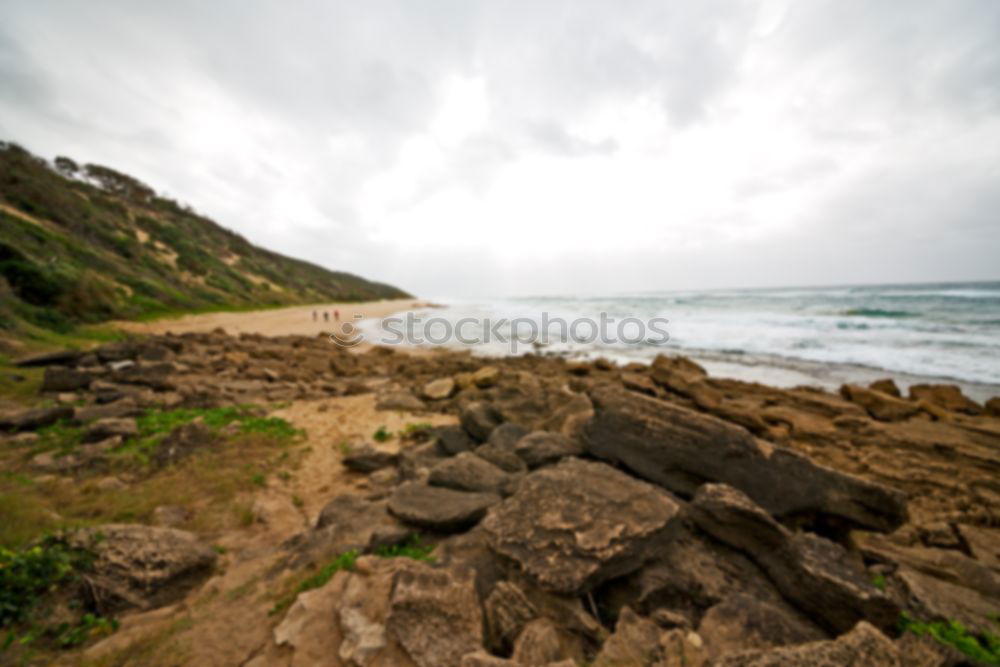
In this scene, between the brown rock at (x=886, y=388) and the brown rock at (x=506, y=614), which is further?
the brown rock at (x=886, y=388)

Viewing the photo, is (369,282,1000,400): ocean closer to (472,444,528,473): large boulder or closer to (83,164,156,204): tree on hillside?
(472,444,528,473): large boulder

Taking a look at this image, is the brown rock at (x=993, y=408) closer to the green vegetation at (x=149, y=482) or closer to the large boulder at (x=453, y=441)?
the large boulder at (x=453, y=441)

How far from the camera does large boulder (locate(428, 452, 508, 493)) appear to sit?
4406 millimetres

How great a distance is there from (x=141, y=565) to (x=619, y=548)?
395 centimetres

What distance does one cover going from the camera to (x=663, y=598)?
8.87ft

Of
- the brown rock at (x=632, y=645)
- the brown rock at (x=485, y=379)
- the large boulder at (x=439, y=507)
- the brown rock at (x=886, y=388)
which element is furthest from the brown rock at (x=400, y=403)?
the brown rock at (x=886, y=388)

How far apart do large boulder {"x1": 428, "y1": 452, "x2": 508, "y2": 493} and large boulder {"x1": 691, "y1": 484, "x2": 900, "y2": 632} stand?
6.93 feet

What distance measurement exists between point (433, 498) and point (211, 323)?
27.7 m

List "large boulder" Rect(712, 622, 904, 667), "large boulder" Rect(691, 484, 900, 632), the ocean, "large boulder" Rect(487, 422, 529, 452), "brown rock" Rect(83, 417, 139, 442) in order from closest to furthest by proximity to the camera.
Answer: "large boulder" Rect(712, 622, 904, 667), "large boulder" Rect(691, 484, 900, 632), "large boulder" Rect(487, 422, 529, 452), "brown rock" Rect(83, 417, 139, 442), the ocean

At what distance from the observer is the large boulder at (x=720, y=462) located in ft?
11.1

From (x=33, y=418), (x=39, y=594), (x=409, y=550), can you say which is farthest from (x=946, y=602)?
(x=33, y=418)

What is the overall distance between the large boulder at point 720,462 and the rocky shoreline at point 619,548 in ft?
0.05

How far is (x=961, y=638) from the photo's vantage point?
7.52ft

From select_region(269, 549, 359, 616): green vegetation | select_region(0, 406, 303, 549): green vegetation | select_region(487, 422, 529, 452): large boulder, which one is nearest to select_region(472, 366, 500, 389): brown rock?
select_region(487, 422, 529, 452): large boulder
